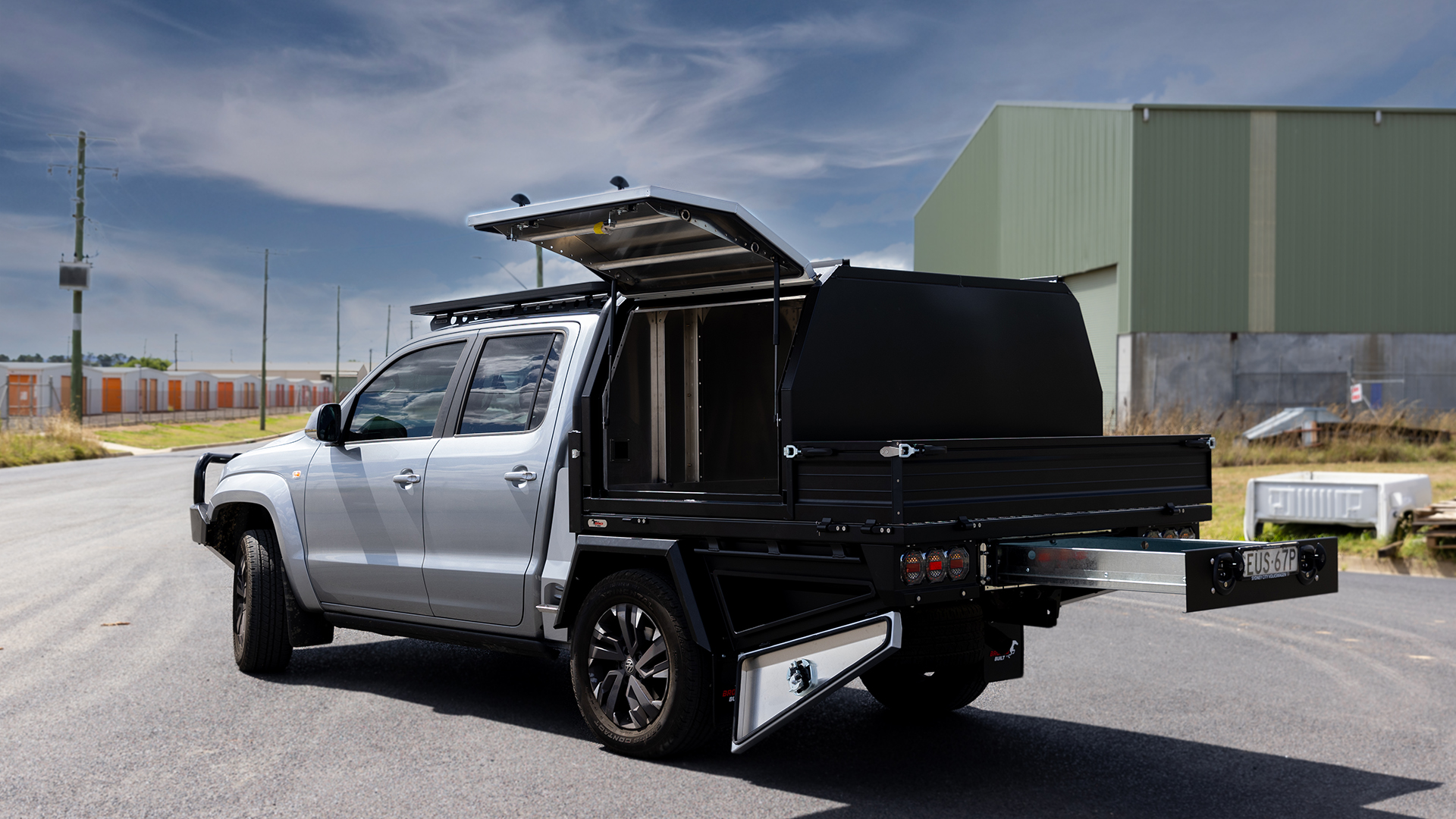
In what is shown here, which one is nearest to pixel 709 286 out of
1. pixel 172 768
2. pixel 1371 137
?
pixel 172 768

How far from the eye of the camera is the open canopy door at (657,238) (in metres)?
4.96

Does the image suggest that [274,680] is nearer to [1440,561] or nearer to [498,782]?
[498,782]

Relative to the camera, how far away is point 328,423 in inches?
270

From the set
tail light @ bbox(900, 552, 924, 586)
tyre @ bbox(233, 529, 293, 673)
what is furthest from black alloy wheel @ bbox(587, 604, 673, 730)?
tyre @ bbox(233, 529, 293, 673)

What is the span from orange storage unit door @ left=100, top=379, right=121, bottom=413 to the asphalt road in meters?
57.2

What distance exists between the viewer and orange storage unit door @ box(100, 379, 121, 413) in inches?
2378

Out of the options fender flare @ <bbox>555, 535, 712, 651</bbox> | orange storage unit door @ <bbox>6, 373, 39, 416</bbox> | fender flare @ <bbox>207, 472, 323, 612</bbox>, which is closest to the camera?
fender flare @ <bbox>555, 535, 712, 651</bbox>

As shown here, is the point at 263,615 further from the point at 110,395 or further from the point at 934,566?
the point at 110,395

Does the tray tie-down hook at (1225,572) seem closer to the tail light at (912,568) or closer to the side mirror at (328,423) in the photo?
the tail light at (912,568)

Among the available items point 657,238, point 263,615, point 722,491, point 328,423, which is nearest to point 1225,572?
point 657,238

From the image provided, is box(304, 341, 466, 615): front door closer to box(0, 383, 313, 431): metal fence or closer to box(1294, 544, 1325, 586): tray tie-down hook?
box(1294, 544, 1325, 586): tray tie-down hook

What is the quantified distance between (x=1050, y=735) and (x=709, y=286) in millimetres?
2724

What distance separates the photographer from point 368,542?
6684 millimetres

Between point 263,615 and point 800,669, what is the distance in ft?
12.6
